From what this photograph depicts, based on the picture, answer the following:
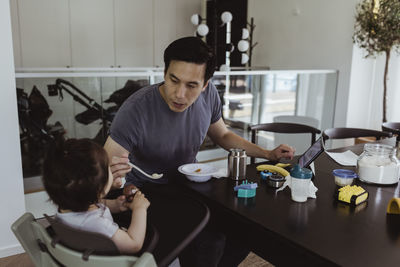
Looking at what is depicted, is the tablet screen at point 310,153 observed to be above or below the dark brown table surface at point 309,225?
above

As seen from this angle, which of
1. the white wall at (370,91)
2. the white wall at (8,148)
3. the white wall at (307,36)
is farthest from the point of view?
the white wall at (307,36)

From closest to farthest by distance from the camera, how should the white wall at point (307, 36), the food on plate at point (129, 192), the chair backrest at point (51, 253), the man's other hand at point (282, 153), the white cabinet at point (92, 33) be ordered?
the chair backrest at point (51, 253) < the food on plate at point (129, 192) < the man's other hand at point (282, 153) < the white wall at point (307, 36) < the white cabinet at point (92, 33)

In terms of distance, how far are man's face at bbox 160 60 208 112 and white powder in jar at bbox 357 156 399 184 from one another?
28.9 inches

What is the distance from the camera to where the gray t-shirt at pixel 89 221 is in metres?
0.95

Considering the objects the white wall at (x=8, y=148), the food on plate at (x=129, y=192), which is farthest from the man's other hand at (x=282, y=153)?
the white wall at (x=8, y=148)

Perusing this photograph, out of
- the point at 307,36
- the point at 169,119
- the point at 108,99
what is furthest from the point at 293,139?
the point at 169,119

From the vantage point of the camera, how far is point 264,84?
4.00 metres

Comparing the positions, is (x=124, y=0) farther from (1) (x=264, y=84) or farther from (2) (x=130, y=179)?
(2) (x=130, y=179)

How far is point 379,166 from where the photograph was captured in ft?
4.65

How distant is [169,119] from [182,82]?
0.20 metres

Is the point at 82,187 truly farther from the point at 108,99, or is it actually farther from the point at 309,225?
the point at 108,99

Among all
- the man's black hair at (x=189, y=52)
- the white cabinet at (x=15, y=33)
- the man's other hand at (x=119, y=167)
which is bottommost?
the man's other hand at (x=119, y=167)

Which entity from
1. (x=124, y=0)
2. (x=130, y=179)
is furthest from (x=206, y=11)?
(x=130, y=179)

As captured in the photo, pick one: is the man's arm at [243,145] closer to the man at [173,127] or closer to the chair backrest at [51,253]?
the man at [173,127]
